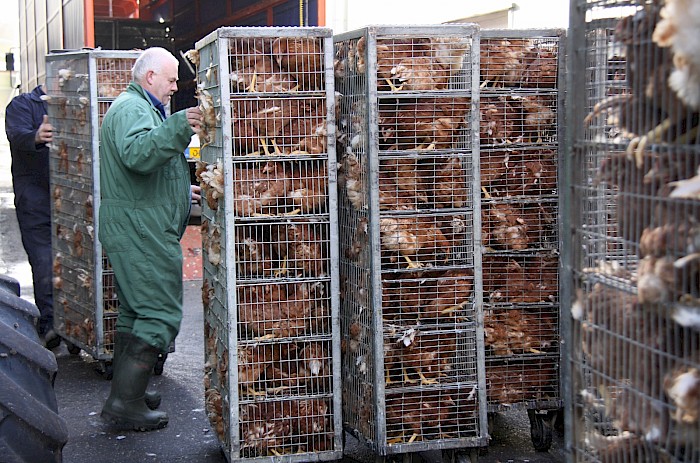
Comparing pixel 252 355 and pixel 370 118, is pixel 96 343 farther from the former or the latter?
pixel 370 118

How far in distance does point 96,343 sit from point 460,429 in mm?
3011

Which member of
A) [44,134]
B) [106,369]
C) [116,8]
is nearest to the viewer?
[106,369]

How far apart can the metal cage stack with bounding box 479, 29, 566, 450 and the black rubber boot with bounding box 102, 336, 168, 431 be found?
1950 millimetres

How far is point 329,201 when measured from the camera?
15.4ft

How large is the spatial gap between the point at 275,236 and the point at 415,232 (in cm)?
68

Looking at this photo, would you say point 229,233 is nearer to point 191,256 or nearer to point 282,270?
point 282,270

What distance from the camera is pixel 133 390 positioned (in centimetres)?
561

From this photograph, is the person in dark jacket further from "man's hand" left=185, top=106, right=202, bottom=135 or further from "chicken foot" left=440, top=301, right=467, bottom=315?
"chicken foot" left=440, top=301, right=467, bottom=315

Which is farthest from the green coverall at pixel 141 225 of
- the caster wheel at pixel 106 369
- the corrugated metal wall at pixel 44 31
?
the corrugated metal wall at pixel 44 31

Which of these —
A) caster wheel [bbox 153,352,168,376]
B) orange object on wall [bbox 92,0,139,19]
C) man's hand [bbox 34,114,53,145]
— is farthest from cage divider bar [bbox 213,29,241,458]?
orange object on wall [bbox 92,0,139,19]

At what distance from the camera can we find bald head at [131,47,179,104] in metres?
5.69

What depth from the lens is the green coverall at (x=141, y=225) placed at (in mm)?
5363

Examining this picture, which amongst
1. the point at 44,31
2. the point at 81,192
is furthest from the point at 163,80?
the point at 44,31

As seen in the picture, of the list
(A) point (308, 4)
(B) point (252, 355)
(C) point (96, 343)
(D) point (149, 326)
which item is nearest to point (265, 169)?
(B) point (252, 355)
